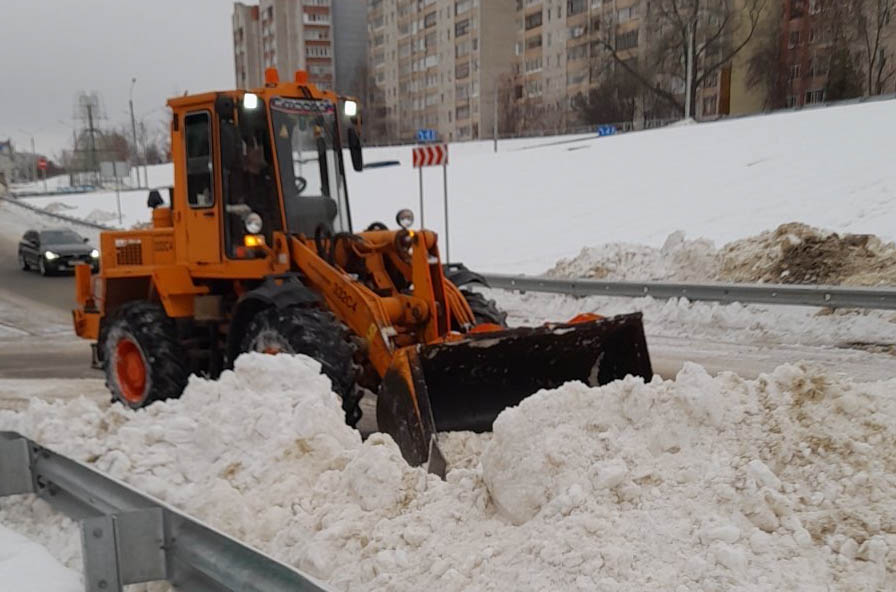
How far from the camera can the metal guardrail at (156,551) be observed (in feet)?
9.55

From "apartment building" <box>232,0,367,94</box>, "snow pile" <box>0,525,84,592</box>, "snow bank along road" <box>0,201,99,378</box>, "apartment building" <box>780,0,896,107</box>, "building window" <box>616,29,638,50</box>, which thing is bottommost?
"snow bank along road" <box>0,201,99,378</box>

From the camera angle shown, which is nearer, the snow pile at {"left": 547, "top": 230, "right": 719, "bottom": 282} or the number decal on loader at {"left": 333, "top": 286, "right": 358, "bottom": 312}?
the number decal on loader at {"left": 333, "top": 286, "right": 358, "bottom": 312}

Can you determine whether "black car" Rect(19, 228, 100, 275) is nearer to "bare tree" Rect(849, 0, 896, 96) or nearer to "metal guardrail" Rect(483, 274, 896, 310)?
"metal guardrail" Rect(483, 274, 896, 310)

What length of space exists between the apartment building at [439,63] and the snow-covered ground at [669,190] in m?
38.3

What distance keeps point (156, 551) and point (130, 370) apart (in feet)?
13.5

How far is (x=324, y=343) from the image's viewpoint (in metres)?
5.53

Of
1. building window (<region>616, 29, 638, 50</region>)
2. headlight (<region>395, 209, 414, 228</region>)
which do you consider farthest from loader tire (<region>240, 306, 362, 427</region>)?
building window (<region>616, 29, 638, 50</region>)

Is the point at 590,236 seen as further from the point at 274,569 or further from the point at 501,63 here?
the point at 501,63

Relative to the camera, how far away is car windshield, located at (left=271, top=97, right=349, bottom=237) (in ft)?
21.2

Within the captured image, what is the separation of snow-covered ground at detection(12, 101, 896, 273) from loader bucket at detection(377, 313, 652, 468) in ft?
29.5

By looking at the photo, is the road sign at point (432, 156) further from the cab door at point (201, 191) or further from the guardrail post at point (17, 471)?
the guardrail post at point (17, 471)

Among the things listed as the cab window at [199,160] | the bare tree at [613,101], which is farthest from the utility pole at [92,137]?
the cab window at [199,160]

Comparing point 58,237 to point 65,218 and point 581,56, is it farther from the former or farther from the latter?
point 581,56

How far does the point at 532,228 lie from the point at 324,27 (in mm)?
83247
